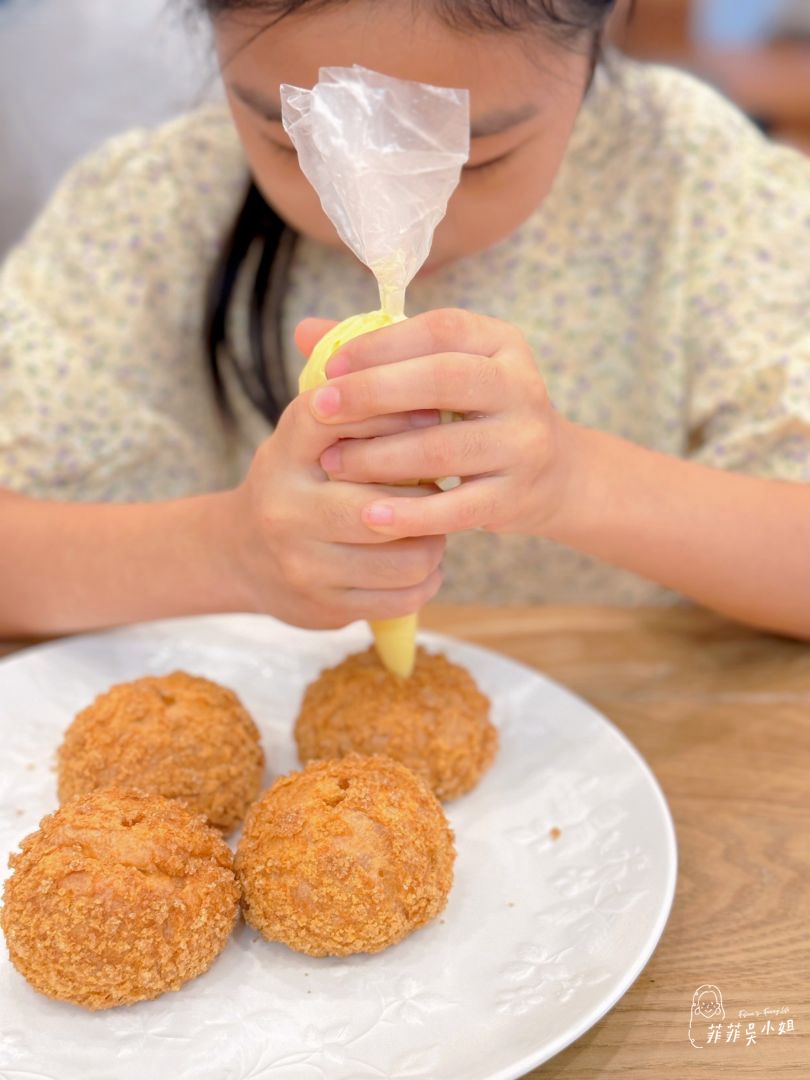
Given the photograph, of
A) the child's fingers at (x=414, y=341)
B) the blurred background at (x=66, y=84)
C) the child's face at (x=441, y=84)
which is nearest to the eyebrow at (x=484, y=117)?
the child's face at (x=441, y=84)

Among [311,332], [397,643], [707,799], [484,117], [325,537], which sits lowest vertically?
[707,799]

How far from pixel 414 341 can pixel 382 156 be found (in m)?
0.13

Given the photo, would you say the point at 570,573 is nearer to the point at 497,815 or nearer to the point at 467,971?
the point at 497,815

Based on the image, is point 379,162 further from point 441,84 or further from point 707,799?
point 707,799

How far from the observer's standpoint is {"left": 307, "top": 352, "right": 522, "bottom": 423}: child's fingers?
0.66 meters

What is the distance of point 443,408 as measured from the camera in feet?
2.28

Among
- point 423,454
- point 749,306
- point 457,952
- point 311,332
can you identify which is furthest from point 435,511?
point 749,306

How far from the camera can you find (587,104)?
4.07 ft

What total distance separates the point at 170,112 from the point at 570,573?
115 cm

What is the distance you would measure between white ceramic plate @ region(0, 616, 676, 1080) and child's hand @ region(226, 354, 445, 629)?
0.17m

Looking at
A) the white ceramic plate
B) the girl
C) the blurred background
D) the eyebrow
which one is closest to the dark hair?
the girl

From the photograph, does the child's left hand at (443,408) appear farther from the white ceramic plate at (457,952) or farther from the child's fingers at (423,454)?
the white ceramic plate at (457,952)

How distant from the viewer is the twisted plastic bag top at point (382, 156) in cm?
70

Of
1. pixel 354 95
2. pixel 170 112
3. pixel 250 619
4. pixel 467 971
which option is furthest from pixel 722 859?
pixel 170 112
